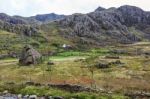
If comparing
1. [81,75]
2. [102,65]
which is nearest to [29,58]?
[102,65]

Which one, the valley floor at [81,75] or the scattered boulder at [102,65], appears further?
the scattered boulder at [102,65]

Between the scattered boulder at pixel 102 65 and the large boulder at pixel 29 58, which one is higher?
the large boulder at pixel 29 58

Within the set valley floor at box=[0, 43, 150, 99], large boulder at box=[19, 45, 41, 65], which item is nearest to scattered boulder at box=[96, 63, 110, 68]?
valley floor at box=[0, 43, 150, 99]

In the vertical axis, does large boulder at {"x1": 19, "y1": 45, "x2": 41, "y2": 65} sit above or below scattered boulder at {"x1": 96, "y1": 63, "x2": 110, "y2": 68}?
above

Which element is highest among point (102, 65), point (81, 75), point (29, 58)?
point (29, 58)

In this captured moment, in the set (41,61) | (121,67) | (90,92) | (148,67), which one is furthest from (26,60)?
(90,92)

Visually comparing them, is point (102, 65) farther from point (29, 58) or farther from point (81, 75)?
point (29, 58)

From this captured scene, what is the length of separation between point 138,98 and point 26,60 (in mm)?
99981

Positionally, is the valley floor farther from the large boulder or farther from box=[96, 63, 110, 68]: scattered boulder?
the large boulder

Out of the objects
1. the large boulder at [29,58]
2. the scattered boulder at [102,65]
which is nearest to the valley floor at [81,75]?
the scattered boulder at [102,65]

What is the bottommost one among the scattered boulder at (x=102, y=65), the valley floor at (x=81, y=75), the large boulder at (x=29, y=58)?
the valley floor at (x=81, y=75)

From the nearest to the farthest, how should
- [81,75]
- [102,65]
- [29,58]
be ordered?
[81,75], [102,65], [29,58]

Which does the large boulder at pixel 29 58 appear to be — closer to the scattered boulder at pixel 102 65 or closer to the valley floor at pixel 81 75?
the valley floor at pixel 81 75

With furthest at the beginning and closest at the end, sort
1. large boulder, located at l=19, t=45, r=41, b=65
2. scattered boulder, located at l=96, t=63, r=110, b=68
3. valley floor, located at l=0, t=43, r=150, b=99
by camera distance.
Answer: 1. large boulder, located at l=19, t=45, r=41, b=65
2. scattered boulder, located at l=96, t=63, r=110, b=68
3. valley floor, located at l=0, t=43, r=150, b=99
